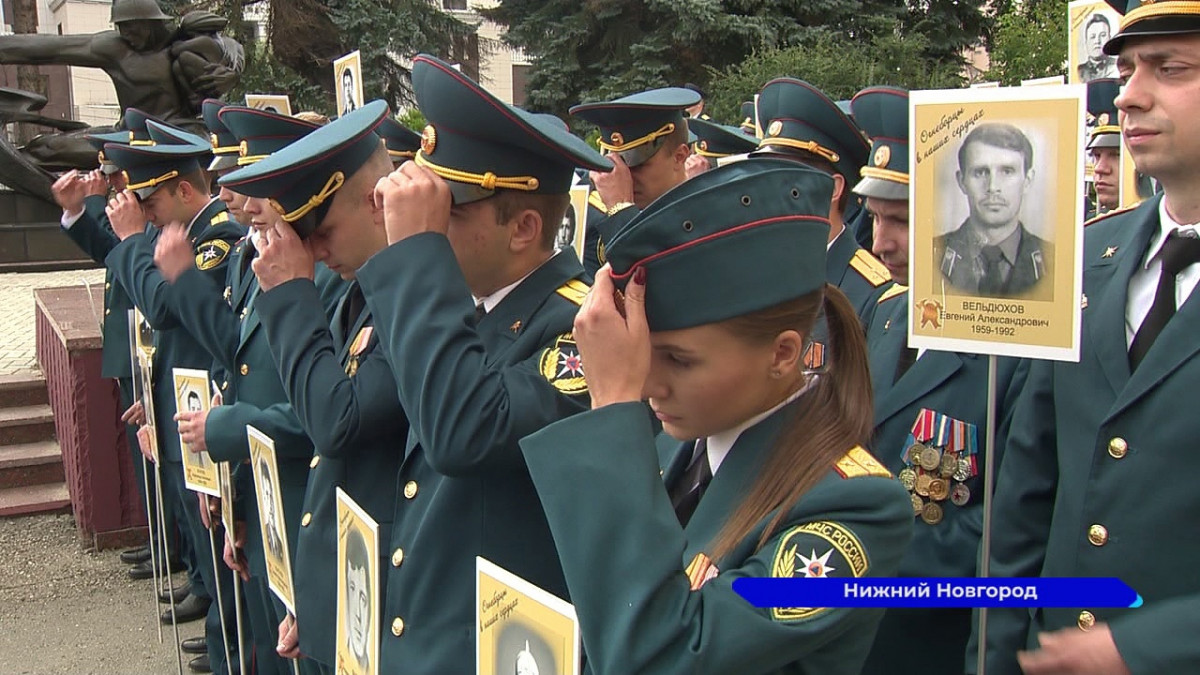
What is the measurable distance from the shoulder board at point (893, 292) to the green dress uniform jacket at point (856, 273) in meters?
0.11

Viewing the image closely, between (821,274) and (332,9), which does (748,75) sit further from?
(821,274)

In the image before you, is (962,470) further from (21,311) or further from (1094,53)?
(21,311)

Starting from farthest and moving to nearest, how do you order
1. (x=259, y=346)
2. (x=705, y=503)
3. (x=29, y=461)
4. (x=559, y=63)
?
(x=559, y=63) < (x=29, y=461) < (x=259, y=346) < (x=705, y=503)

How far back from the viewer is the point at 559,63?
23094 millimetres

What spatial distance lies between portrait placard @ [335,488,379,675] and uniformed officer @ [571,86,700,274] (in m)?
2.34

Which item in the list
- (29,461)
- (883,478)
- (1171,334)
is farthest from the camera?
(29,461)

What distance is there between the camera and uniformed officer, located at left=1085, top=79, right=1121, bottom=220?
472 centimetres

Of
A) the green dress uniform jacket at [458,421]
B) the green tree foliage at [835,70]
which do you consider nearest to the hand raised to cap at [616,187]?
the green dress uniform jacket at [458,421]

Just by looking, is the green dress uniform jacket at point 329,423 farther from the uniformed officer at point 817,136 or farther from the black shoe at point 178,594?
the black shoe at point 178,594

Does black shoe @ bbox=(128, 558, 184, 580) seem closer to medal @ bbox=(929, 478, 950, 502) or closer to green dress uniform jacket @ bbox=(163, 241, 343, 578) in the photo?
green dress uniform jacket @ bbox=(163, 241, 343, 578)

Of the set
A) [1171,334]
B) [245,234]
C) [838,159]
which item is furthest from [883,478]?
[245,234]

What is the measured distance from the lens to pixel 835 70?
18953 millimetres

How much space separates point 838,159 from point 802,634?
2.56 meters

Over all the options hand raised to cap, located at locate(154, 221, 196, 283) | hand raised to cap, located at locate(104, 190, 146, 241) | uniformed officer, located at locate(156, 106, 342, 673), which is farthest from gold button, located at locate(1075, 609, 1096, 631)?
hand raised to cap, located at locate(104, 190, 146, 241)
